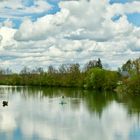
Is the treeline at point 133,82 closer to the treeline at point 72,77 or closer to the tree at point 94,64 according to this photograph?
the treeline at point 72,77

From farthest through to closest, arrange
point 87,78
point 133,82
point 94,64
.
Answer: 1. point 94,64
2. point 87,78
3. point 133,82

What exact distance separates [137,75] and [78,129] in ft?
183

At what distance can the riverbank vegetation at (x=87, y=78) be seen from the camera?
94819mm

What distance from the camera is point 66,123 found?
1636 inches

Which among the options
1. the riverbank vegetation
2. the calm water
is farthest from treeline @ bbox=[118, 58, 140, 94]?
the calm water

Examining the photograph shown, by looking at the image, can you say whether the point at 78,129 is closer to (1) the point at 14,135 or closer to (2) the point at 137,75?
(1) the point at 14,135

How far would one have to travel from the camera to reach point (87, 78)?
114 m

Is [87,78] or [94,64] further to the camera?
[94,64]

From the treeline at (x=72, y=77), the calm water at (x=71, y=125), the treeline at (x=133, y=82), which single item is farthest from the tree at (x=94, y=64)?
the calm water at (x=71, y=125)

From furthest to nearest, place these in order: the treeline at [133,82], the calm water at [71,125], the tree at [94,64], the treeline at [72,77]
Answer: the tree at [94,64], the treeline at [72,77], the treeline at [133,82], the calm water at [71,125]

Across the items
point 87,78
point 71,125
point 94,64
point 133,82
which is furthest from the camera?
point 94,64

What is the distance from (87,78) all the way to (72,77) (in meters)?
13.6

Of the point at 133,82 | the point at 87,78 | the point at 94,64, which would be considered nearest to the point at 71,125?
the point at 133,82

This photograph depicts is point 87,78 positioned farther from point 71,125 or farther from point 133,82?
point 71,125
